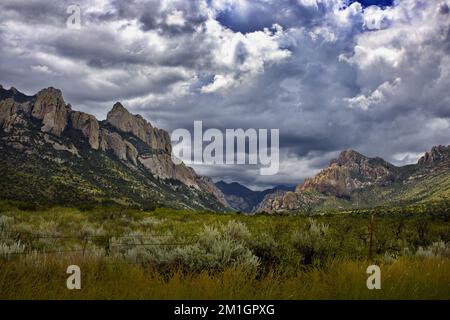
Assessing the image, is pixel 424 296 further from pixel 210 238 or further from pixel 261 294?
pixel 210 238

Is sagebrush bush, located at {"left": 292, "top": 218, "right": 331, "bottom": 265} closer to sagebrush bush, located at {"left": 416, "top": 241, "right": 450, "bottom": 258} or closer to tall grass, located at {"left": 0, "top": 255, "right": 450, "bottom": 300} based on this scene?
tall grass, located at {"left": 0, "top": 255, "right": 450, "bottom": 300}

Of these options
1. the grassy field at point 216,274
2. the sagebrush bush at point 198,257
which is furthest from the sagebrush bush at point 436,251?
the sagebrush bush at point 198,257

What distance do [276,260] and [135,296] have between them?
435cm

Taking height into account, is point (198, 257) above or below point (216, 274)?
above

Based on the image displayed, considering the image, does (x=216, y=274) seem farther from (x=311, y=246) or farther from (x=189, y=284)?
(x=311, y=246)

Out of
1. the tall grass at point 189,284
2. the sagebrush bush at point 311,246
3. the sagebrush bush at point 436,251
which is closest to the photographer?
the tall grass at point 189,284

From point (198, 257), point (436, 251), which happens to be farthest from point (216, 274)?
point (436, 251)

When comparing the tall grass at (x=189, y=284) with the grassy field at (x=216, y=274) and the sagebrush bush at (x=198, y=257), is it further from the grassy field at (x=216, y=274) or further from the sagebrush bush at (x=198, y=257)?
the sagebrush bush at (x=198, y=257)

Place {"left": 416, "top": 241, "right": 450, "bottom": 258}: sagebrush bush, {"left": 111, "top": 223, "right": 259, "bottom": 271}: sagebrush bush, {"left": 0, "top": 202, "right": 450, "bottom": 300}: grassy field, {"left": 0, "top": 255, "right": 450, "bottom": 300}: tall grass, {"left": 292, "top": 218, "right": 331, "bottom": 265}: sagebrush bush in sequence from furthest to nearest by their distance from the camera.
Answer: {"left": 416, "top": 241, "right": 450, "bottom": 258}: sagebrush bush → {"left": 292, "top": 218, "right": 331, "bottom": 265}: sagebrush bush → {"left": 111, "top": 223, "right": 259, "bottom": 271}: sagebrush bush → {"left": 0, "top": 202, "right": 450, "bottom": 300}: grassy field → {"left": 0, "top": 255, "right": 450, "bottom": 300}: tall grass

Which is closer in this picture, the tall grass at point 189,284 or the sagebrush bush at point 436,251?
the tall grass at point 189,284

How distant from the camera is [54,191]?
382 feet

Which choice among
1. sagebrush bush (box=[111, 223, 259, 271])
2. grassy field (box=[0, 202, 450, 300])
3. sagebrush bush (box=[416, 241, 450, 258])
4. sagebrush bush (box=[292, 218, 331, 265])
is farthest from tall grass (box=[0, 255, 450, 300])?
sagebrush bush (box=[416, 241, 450, 258])

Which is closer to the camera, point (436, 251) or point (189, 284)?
point (189, 284)
